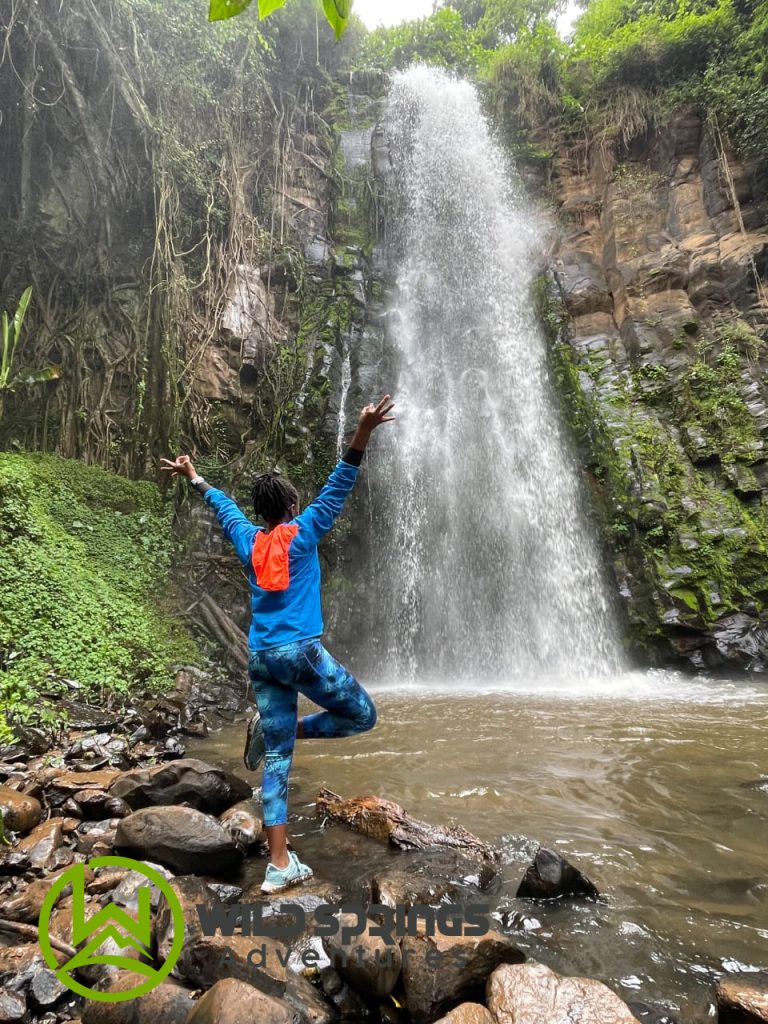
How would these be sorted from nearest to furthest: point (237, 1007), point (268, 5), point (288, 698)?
point (268, 5) → point (237, 1007) → point (288, 698)

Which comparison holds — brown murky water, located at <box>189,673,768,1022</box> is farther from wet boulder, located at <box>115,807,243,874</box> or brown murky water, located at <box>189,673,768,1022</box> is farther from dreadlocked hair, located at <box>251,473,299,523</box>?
dreadlocked hair, located at <box>251,473,299,523</box>

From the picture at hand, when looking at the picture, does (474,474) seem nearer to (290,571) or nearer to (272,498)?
(272,498)

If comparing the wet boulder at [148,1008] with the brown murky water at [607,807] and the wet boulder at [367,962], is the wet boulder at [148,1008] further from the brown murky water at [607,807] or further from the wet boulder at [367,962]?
the brown murky water at [607,807]

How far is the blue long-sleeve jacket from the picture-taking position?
7.77ft

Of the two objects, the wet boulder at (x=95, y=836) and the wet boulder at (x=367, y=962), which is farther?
the wet boulder at (x=95, y=836)

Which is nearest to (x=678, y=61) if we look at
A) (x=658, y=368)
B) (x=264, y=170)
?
(x=658, y=368)

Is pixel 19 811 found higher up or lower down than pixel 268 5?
lower down

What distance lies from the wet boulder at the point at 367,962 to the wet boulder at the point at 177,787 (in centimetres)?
143

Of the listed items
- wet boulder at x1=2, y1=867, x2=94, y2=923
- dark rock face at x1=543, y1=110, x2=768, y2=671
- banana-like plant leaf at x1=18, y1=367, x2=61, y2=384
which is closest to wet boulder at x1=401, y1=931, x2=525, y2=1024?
wet boulder at x1=2, y1=867, x2=94, y2=923

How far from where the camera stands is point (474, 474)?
957 cm

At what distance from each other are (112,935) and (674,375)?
10046 millimetres

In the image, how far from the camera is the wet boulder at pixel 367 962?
151 centimetres

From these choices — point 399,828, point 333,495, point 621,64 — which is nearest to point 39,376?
point 333,495

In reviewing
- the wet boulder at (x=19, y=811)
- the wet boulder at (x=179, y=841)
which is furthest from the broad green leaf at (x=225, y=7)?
the wet boulder at (x=19, y=811)
